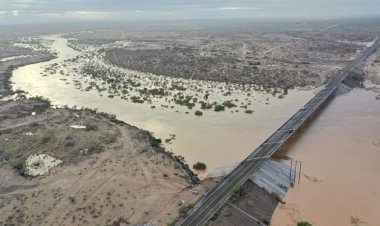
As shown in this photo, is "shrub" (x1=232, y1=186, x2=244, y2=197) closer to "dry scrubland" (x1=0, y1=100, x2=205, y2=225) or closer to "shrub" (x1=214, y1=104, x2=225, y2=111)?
"dry scrubland" (x1=0, y1=100, x2=205, y2=225)

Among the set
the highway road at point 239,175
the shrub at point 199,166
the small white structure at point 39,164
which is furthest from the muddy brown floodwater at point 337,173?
the small white structure at point 39,164

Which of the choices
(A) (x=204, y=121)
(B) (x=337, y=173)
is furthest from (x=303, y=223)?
(A) (x=204, y=121)

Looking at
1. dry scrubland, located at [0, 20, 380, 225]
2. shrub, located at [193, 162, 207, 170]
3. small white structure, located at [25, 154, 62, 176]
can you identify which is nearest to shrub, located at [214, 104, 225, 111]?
dry scrubland, located at [0, 20, 380, 225]

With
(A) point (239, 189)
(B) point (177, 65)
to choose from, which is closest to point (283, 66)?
(B) point (177, 65)

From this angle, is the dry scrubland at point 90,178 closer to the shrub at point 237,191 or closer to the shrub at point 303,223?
the shrub at point 237,191

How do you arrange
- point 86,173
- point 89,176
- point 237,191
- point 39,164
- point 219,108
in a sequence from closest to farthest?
point 237,191
point 89,176
point 86,173
point 39,164
point 219,108

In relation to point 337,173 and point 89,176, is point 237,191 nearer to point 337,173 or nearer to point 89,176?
point 337,173
